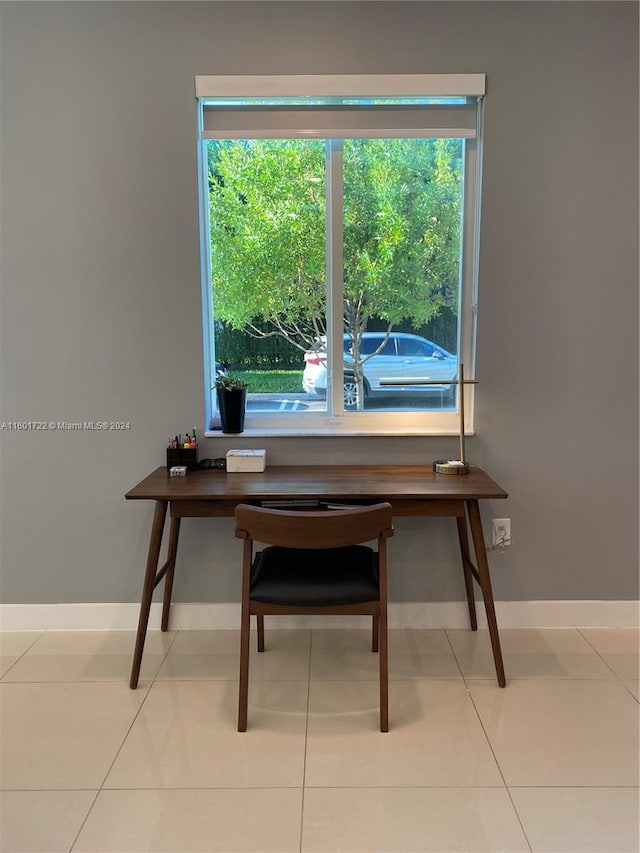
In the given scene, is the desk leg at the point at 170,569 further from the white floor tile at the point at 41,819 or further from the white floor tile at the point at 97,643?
the white floor tile at the point at 41,819

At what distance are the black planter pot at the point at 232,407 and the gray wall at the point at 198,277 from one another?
95 mm

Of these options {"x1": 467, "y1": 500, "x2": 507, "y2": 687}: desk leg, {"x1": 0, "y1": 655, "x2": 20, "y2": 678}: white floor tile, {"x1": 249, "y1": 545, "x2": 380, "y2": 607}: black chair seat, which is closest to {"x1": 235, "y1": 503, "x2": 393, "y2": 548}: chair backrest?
{"x1": 249, "y1": 545, "x2": 380, "y2": 607}: black chair seat

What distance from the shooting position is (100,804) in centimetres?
161

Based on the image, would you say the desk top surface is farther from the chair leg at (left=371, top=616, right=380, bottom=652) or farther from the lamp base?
the chair leg at (left=371, top=616, right=380, bottom=652)

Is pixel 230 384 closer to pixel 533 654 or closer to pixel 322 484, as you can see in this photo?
pixel 322 484

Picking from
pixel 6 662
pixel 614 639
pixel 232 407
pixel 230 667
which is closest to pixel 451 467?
pixel 232 407

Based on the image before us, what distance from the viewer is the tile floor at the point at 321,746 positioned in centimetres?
152

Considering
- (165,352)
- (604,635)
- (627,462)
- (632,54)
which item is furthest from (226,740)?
(632,54)

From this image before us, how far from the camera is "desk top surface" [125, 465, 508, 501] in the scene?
6.64 ft

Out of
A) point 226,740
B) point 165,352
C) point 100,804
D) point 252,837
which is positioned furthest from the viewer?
point 165,352

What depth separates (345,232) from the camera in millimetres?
2445

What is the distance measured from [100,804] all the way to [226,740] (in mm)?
387

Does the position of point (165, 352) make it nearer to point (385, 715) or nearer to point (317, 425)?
point (317, 425)

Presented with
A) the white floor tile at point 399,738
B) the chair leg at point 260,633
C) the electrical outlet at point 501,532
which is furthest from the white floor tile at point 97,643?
the electrical outlet at point 501,532
